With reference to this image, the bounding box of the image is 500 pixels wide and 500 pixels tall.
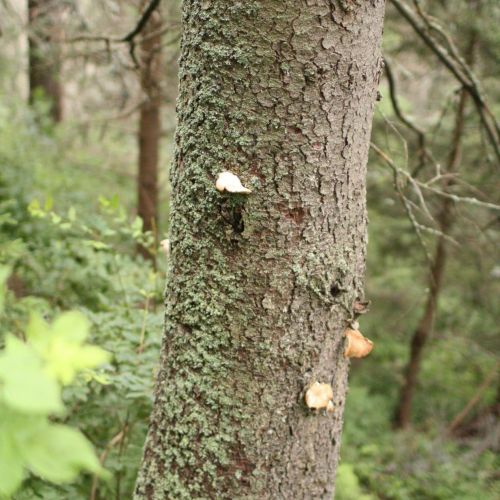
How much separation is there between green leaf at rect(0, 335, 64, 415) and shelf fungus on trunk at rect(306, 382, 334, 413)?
3.15 ft

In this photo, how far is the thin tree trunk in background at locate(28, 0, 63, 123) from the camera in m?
5.93

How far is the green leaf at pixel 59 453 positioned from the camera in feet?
2.20

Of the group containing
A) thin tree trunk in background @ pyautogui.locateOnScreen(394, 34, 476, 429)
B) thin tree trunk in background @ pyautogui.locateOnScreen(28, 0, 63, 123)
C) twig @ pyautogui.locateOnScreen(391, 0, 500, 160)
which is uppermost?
thin tree trunk in background @ pyautogui.locateOnScreen(28, 0, 63, 123)

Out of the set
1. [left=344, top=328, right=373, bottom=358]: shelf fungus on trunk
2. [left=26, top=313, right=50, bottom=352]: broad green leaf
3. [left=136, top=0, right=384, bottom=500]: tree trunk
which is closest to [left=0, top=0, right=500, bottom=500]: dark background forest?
[left=26, top=313, right=50, bottom=352]: broad green leaf

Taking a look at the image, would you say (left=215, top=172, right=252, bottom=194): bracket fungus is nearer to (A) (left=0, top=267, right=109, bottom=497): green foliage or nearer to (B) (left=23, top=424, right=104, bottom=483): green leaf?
(A) (left=0, top=267, right=109, bottom=497): green foliage

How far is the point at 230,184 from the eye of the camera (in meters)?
Answer: 1.34

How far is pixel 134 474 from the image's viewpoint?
7.09ft

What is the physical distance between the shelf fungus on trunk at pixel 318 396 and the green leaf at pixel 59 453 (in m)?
0.90

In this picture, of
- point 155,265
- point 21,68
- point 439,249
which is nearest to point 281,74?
point 155,265

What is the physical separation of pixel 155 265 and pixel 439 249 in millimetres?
4468

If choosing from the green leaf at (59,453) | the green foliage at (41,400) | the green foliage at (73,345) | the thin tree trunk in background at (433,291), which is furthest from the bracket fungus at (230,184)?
the thin tree trunk in background at (433,291)

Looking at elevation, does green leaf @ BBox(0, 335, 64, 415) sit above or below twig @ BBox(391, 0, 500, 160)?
below

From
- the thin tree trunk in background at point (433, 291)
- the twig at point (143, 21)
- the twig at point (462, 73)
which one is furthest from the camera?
the thin tree trunk in background at point (433, 291)

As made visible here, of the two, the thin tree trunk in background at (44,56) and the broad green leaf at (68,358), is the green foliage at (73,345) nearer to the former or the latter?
the broad green leaf at (68,358)
